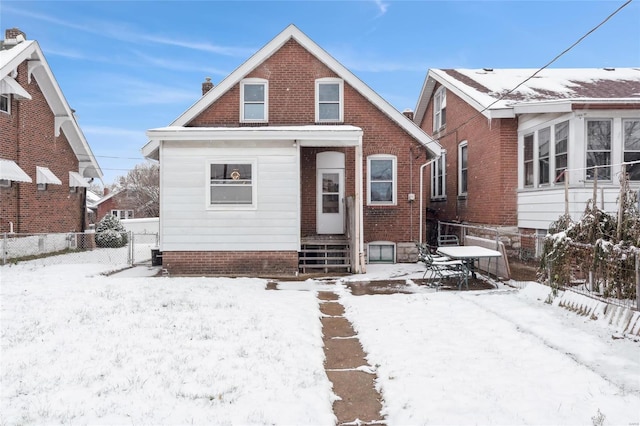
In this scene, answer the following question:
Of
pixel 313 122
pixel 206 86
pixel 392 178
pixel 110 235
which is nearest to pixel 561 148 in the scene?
pixel 392 178

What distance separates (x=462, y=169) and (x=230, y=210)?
31.7 feet

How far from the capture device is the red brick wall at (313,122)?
1357 centimetres

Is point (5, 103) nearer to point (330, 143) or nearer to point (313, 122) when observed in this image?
point (313, 122)

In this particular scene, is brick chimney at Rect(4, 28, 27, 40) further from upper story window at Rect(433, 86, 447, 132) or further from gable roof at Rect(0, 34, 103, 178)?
upper story window at Rect(433, 86, 447, 132)

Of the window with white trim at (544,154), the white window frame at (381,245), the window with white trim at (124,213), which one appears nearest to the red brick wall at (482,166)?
the window with white trim at (544,154)

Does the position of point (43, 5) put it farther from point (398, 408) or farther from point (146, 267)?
point (398, 408)

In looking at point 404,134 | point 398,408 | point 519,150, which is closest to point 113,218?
point 404,134

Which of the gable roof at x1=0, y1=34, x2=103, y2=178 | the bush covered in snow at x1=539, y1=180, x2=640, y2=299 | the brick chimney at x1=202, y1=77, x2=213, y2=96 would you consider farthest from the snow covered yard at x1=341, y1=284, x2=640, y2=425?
the gable roof at x1=0, y1=34, x2=103, y2=178

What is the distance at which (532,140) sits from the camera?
12.6 meters

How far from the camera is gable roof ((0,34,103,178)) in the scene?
549 inches

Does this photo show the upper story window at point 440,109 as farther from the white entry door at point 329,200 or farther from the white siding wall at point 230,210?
the white siding wall at point 230,210

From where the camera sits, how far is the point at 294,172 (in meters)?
11.4

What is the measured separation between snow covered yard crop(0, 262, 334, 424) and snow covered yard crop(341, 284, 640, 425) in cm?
80

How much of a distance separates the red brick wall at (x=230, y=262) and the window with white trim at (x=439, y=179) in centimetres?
976
